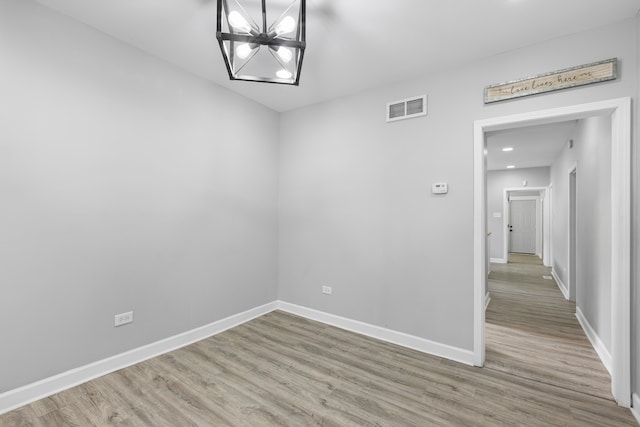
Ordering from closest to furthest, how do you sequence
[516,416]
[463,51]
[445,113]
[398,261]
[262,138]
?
[516,416], [463,51], [445,113], [398,261], [262,138]

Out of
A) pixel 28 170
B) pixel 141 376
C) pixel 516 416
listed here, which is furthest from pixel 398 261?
pixel 28 170

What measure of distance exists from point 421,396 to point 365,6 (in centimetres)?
289

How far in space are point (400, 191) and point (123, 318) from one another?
9.50 feet

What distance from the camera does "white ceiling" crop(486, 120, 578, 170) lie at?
4.61 m

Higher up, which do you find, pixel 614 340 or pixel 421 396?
pixel 614 340

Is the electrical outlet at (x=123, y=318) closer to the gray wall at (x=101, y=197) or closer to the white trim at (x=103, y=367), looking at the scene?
the gray wall at (x=101, y=197)

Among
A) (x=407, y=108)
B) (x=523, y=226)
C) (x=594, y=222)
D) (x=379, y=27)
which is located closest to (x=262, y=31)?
(x=379, y=27)

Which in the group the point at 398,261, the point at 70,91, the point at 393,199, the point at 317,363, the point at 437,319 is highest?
the point at 70,91

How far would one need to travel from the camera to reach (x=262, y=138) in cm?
392

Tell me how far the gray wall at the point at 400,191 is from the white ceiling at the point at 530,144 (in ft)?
4.43

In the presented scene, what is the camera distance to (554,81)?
2348 mm

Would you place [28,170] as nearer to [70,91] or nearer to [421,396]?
[70,91]

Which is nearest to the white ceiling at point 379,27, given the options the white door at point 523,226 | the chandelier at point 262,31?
the chandelier at point 262,31

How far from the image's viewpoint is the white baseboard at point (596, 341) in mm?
2623
